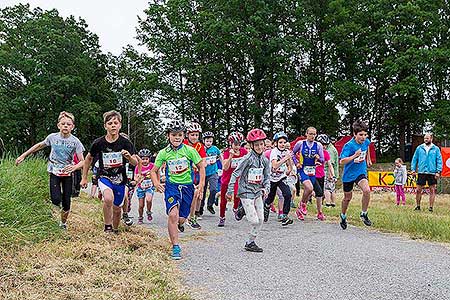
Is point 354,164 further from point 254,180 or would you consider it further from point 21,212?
point 21,212

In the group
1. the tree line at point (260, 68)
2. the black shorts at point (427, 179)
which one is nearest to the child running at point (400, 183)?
the black shorts at point (427, 179)

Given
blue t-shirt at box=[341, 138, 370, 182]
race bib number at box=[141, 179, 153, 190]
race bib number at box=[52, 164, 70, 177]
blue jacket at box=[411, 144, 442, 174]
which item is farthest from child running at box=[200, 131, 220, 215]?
blue jacket at box=[411, 144, 442, 174]

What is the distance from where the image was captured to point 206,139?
11953mm

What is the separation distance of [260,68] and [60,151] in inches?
1419

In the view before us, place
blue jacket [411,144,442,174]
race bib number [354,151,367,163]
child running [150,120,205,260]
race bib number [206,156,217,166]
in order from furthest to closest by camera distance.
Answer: blue jacket [411,144,442,174] < race bib number [206,156,217,166] < race bib number [354,151,367,163] < child running [150,120,205,260]

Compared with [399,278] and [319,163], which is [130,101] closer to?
[319,163]

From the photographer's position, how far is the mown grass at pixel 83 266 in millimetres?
4660

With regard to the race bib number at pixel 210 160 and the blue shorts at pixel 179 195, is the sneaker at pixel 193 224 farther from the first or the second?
the blue shorts at pixel 179 195

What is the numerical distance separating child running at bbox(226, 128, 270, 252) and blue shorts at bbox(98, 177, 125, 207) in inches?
70.4

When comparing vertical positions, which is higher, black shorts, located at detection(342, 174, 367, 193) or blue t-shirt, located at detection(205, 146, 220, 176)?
blue t-shirt, located at detection(205, 146, 220, 176)

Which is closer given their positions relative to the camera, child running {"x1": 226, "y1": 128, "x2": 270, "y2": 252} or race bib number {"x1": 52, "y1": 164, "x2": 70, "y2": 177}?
child running {"x1": 226, "y1": 128, "x2": 270, "y2": 252}

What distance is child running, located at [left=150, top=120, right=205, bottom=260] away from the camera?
7230mm

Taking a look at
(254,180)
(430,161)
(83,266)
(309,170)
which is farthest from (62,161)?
(430,161)

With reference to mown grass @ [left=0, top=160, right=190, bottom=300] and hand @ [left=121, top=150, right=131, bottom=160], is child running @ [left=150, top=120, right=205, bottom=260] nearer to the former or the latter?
mown grass @ [left=0, top=160, right=190, bottom=300]
